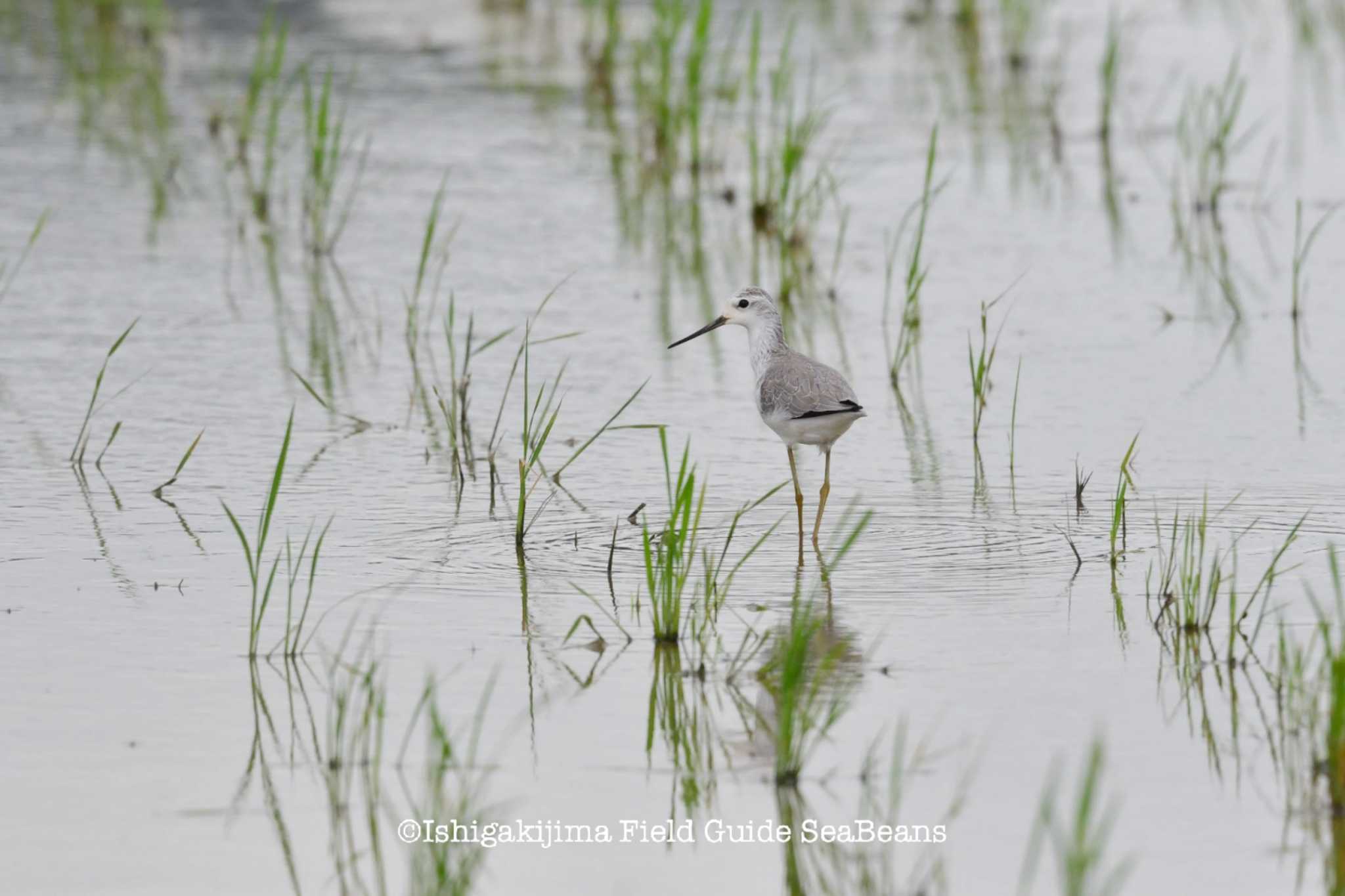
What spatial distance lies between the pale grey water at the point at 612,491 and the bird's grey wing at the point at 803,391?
41cm

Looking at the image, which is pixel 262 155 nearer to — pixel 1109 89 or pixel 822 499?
pixel 1109 89

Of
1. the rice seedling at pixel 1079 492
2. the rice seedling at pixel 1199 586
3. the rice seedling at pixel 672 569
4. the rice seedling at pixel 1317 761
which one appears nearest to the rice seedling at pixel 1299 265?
the rice seedling at pixel 1079 492

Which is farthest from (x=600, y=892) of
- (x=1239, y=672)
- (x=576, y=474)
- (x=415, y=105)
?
(x=415, y=105)

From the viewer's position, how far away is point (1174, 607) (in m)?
6.01

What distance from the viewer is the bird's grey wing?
7.09m

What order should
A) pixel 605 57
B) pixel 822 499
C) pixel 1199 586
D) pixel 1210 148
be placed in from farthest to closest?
pixel 605 57, pixel 1210 148, pixel 822 499, pixel 1199 586

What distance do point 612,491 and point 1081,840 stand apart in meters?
4.18

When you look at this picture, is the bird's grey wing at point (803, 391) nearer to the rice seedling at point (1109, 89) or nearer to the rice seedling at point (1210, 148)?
the rice seedling at point (1210, 148)

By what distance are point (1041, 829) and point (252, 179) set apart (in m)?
10.0

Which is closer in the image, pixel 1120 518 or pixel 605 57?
pixel 1120 518

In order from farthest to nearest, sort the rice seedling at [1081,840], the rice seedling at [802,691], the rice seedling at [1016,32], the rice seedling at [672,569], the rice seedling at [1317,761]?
the rice seedling at [1016,32]
the rice seedling at [672,569]
the rice seedling at [802,691]
the rice seedling at [1317,761]
the rice seedling at [1081,840]

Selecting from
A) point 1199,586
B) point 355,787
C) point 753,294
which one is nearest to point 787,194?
point 753,294

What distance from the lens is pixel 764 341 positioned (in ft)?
26.4

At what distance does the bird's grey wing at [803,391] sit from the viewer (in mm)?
7094
